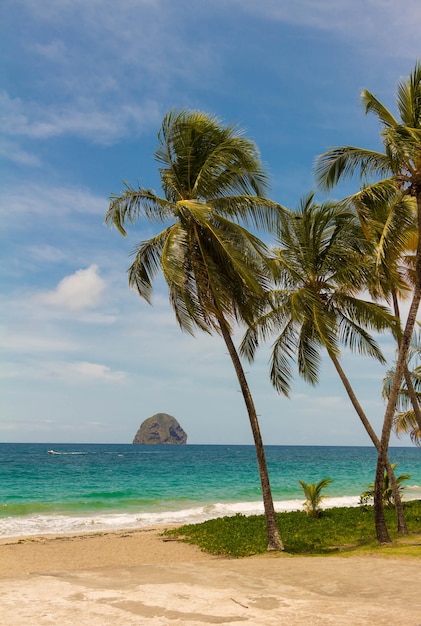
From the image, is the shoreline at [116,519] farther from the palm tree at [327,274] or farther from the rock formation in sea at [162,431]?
the rock formation in sea at [162,431]

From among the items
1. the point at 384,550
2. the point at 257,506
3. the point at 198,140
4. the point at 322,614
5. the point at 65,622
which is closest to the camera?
the point at 65,622

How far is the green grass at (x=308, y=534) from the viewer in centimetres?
1312

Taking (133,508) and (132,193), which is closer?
(132,193)

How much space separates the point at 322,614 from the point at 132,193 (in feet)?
36.0

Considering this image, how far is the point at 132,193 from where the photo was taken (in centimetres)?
1400

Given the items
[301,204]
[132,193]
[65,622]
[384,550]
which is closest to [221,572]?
[65,622]

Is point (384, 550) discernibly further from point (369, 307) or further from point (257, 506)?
point (257, 506)

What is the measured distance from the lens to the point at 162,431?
18775 cm

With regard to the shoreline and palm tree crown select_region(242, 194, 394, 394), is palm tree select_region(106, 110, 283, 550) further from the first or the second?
the shoreline

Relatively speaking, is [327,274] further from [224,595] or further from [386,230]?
[224,595]

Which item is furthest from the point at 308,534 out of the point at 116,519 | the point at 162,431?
the point at 162,431

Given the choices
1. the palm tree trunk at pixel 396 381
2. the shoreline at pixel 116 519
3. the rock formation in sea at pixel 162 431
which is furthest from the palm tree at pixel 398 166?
the rock formation in sea at pixel 162 431

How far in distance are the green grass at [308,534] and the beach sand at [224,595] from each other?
360 centimetres

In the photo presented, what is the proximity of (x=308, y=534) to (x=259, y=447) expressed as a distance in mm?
4223
